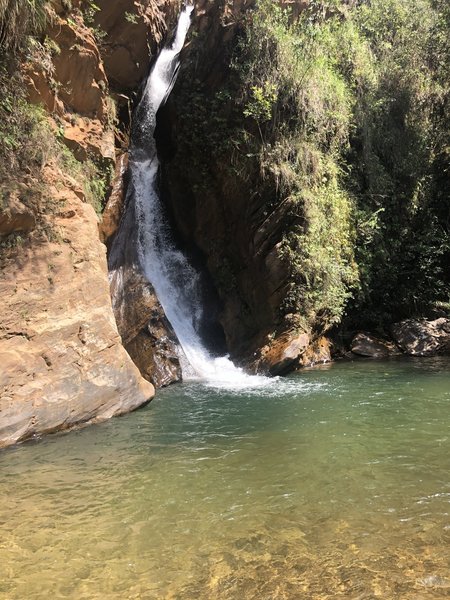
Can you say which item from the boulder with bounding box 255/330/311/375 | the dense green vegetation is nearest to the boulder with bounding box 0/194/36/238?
the boulder with bounding box 255/330/311/375

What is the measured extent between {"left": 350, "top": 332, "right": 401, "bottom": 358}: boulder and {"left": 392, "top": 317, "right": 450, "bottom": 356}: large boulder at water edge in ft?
1.05

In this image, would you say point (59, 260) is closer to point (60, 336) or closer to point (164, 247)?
point (60, 336)

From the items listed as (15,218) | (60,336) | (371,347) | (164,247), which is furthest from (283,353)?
(15,218)

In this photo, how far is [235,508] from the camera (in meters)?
4.52

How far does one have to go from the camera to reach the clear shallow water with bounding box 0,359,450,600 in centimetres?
343

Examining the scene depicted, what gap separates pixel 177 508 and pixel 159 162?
1232 centimetres

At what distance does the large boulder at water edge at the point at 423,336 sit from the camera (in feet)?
47.0

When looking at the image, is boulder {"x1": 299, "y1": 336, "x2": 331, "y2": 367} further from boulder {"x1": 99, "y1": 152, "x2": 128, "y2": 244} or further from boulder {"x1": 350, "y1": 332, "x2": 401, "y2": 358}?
boulder {"x1": 99, "y1": 152, "x2": 128, "y2": 244}

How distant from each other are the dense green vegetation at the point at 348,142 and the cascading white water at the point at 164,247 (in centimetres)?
129

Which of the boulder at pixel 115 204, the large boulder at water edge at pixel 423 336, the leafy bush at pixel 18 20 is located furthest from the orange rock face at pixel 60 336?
the large boulder at water edge at pixel 423 336

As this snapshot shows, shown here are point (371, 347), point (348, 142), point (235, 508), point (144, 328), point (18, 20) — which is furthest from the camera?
point (348, 142)

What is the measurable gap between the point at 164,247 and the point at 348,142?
6.95 m

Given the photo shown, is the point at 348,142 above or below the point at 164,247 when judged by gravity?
above

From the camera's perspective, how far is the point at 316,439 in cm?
653
